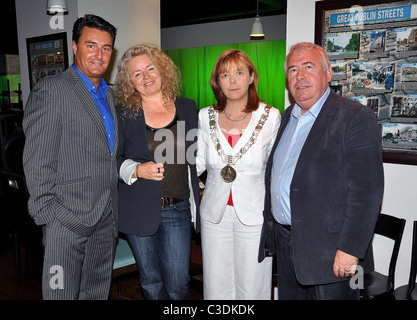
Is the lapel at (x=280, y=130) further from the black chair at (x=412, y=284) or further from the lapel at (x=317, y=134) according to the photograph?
the black chair at (x=412, y=284)

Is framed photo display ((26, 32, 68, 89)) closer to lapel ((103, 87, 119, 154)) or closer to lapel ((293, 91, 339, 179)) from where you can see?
lapel ((103, 87, 119, 154))

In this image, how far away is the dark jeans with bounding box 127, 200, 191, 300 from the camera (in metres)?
2.28

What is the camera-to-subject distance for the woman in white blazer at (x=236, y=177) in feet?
7.34

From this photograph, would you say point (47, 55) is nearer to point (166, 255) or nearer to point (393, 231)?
point (166, 255)

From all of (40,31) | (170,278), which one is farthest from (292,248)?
(40,31)

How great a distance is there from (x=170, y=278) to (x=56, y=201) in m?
0.83

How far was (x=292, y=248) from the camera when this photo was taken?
1.94m

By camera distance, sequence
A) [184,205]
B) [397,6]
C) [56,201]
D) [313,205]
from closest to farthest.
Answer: [313,205]
[56,201]
[184,205]
[397,6]

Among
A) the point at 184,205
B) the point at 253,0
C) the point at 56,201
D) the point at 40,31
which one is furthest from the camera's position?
the point at 253,0

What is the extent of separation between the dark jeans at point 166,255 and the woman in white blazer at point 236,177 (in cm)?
14

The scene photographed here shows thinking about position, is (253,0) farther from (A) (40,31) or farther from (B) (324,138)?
(B) (324,138)

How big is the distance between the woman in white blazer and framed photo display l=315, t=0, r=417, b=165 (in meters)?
0.81

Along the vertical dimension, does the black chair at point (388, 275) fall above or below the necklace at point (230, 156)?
below


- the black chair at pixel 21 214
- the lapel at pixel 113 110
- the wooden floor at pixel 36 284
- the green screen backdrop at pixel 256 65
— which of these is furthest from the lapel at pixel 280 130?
the green screen backdrop at pixel 256 65
